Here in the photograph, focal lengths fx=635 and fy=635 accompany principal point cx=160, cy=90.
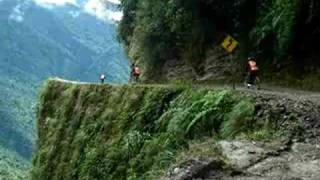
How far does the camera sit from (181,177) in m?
8.94

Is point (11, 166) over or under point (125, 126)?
under

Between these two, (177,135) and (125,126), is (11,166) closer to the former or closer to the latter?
(125,126)

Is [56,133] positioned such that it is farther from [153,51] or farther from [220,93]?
[220,93]

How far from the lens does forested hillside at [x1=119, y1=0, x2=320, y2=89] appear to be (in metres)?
19.3

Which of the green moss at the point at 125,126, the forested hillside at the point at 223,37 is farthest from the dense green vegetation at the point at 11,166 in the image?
the green moss at the point at 125,126

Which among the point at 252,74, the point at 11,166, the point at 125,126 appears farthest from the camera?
the point at 11,166

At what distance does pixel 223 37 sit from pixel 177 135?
11.6 meters

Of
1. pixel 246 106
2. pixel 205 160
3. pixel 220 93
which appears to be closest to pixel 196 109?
pixel 220 93

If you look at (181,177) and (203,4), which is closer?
(181,177)

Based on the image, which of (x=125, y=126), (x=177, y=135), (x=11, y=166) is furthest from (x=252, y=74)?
(x=11, y=166)

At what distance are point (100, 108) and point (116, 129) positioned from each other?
2253 millimetres

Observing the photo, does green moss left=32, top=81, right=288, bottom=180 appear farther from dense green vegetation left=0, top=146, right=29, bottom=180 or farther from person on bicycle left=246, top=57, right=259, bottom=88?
dense green vegetation left=0, top=146, right=29, bottom=180

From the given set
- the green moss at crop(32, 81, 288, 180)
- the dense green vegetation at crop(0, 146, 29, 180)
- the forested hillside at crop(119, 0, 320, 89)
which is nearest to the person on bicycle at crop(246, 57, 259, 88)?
the forested hillside at crop(119, 0, 320, 89)

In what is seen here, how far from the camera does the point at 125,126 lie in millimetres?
17328
